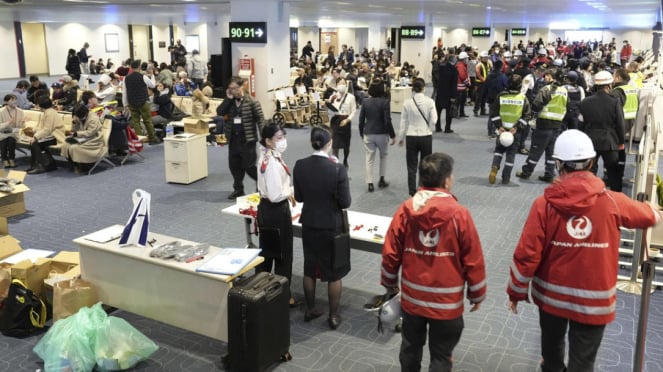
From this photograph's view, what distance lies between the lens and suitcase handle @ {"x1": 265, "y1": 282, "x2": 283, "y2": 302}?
4047mm

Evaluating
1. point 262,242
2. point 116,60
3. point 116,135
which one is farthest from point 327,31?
point 262,242

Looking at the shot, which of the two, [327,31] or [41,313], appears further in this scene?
[327,31]

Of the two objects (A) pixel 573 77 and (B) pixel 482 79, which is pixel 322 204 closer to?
(A) pixel 573 77

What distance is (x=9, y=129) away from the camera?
33.8ft

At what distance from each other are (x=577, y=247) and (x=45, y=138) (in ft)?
30.3

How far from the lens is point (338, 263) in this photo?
14.6ft

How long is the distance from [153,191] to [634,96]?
7214mm

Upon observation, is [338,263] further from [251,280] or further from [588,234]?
[588,234]

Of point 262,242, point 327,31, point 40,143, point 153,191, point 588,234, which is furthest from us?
point 327,31

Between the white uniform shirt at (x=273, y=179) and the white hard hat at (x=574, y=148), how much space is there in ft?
6.94

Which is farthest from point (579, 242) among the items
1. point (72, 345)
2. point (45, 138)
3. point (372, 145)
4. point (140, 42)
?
point (140, 42)

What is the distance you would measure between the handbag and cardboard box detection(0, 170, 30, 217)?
3111 millimetres

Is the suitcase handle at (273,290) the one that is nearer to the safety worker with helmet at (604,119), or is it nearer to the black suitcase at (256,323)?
the black suitcase at (256,323)

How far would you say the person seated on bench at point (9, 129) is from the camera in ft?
33.8
